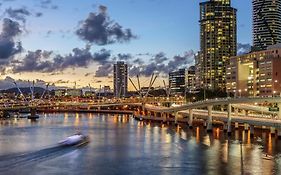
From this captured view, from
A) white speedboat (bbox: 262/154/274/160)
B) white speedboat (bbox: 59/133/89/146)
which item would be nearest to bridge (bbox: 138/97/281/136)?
white speedboat (bbox: 262/154/274/160)

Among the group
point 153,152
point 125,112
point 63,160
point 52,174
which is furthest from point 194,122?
point 125,112

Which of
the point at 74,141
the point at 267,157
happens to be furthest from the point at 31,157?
the point at 267,157

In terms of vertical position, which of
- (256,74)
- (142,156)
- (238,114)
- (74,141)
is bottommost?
(142,156)

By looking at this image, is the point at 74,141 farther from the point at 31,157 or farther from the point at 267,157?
the point at 267,157

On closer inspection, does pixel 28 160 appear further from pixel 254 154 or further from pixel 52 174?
pixel 254 154

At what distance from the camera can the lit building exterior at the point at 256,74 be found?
443 feet

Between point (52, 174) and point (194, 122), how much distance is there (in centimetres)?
6516

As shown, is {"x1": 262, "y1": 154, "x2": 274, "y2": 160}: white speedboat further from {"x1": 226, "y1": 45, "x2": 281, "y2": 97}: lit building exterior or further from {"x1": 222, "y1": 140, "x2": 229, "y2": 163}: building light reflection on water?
{"x1": 226, "y1": 45, "x2": 281, "y2": 97}: lit building exterior

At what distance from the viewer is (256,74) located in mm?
146375

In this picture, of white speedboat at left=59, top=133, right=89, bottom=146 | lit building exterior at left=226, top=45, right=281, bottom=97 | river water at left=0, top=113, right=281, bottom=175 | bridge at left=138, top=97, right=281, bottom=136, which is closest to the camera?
river water at left=0, top=113, right=281, bottom=175

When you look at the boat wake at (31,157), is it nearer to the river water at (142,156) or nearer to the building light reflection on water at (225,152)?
the river water at (142,156)

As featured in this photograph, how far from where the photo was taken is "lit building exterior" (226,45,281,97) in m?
135

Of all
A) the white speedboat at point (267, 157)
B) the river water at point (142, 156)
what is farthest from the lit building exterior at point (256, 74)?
the white speedboat at point (267, 157)

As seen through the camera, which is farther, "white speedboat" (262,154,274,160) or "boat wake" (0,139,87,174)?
"white speedboat" (262,154,274,160)
